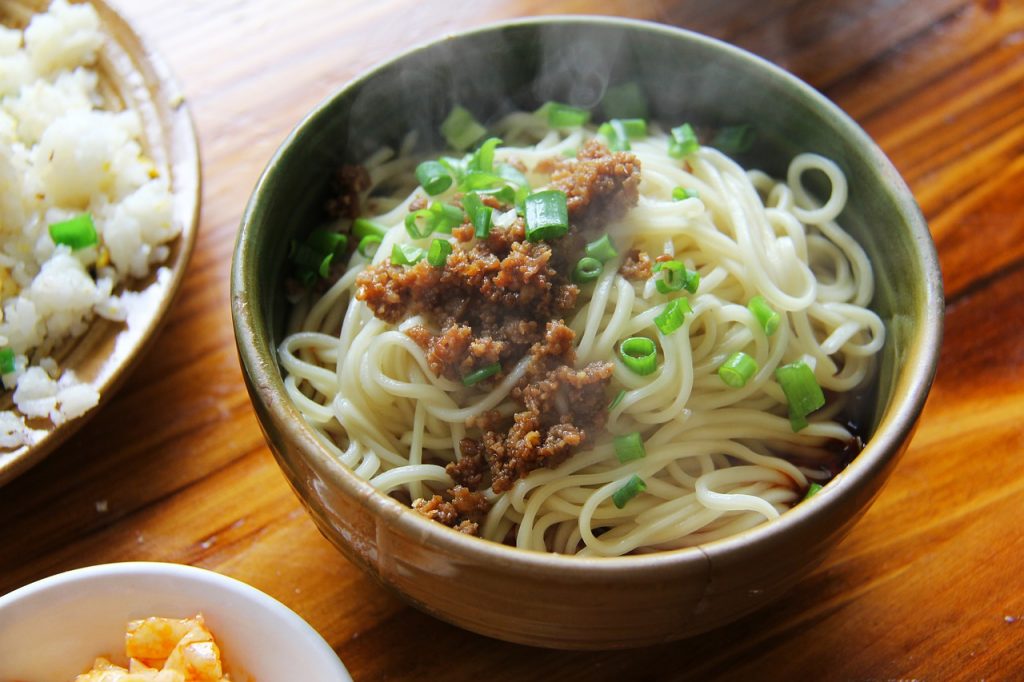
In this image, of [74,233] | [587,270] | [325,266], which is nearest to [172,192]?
[74,233]

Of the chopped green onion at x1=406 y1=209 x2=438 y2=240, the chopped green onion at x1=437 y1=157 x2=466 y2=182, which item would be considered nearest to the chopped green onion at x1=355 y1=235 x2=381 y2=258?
the chopped green onion at x1=406 y1=209 x2=438 y2=240

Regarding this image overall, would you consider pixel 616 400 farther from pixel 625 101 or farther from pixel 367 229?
pixel 625 101

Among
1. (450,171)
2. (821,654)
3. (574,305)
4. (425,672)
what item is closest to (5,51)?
(450,171)

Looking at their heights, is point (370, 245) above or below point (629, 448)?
above

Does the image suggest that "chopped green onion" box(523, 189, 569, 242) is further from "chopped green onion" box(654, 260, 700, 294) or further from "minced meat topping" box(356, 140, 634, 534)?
"chopped green onion" box(654, 260, 700, 294)

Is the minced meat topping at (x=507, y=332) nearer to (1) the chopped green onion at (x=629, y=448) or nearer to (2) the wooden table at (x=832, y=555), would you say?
(1) the chopped green onion at (x=629, y=448)

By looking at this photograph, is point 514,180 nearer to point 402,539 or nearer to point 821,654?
point 402,539
